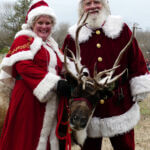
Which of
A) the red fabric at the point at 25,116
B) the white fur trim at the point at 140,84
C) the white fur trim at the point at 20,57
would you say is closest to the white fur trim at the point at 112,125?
the white fur trim at the point at 140,84

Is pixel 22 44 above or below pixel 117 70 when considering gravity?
above

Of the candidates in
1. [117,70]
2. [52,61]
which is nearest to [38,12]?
[52,61]

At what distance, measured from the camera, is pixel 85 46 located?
307cm

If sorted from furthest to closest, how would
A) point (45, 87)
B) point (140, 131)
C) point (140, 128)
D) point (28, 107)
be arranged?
point (140, 128) → point (140, 131) → point (28, 107) → point (45, 87)

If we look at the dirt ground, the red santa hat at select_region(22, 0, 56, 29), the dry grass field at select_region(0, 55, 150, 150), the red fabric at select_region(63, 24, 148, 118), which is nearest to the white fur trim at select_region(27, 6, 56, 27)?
the red santa hat at select_region(22, 0, 56, 29)

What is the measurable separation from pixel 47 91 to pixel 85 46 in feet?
2.89

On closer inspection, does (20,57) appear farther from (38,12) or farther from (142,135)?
(142,135)

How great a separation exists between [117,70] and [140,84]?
1.11 feet

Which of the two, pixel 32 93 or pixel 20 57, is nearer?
pixel 20 57

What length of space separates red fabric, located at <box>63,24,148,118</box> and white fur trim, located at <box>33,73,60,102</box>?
63 cm

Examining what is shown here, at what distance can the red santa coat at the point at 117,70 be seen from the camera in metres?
2.94

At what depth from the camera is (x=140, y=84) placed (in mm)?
2926

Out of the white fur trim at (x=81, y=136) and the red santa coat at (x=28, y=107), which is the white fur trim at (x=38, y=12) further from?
the white fur trim at (x=81, y=136)

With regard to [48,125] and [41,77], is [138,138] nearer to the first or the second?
[48,125]
